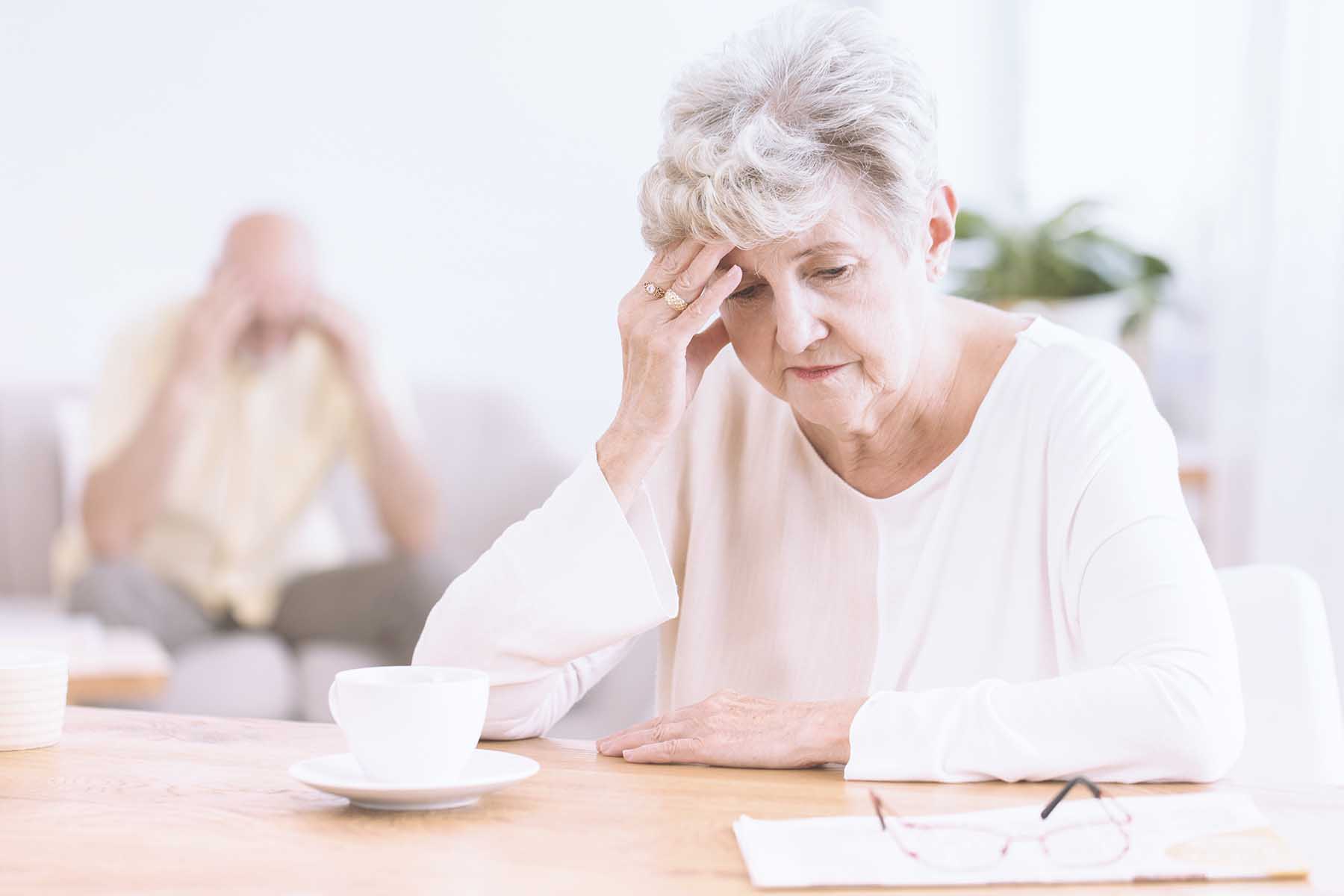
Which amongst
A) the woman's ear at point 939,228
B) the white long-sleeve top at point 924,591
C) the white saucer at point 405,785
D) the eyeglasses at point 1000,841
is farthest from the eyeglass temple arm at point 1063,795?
the woman's ear at point 939,228

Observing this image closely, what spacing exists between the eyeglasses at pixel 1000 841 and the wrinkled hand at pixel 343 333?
112 inches

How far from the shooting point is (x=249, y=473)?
11.1 feet

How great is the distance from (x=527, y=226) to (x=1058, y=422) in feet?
8.16

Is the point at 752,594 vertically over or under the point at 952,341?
under

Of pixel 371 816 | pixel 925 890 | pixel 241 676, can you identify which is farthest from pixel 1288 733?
pixel 241 676

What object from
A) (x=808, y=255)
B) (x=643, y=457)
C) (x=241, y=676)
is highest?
(x=808, y=255)

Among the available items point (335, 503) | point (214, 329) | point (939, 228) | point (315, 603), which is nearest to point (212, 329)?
point (214, 329)

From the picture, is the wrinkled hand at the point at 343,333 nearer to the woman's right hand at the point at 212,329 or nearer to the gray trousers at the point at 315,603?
the woman's right hand at the point at 212,329

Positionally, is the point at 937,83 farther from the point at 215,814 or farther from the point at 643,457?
the point at 215,814

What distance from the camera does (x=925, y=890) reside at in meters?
0.73

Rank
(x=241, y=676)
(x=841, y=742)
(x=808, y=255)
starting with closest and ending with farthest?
(x=841, y=742)
(x=808, y=255)
(x=241, y=676)

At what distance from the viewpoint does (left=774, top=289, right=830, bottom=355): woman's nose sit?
127cm

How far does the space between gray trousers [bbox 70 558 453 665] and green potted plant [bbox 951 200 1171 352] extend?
156 centimetres

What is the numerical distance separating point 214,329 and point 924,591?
2.51 m
